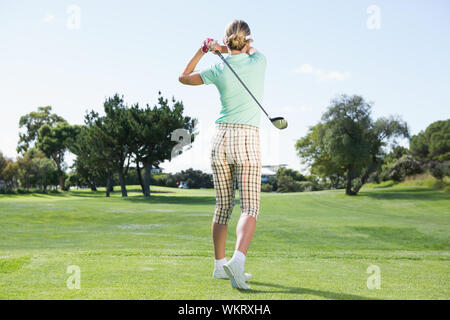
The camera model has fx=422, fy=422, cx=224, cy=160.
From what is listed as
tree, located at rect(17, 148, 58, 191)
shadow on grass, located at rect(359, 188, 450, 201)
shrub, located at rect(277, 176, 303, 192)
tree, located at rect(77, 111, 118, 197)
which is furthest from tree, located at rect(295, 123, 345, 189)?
tree, located at rect(17, 148, 58, 191)

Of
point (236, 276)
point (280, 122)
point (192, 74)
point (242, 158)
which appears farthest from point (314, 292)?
point (192, 74)

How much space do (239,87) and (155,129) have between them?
35.7 m

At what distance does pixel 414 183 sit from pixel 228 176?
1881 inches

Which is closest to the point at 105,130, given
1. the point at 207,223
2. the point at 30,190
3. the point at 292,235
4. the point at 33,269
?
the point at 30,190

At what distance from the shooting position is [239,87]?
345 centimetres

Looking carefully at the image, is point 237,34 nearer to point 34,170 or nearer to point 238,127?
point 238,127

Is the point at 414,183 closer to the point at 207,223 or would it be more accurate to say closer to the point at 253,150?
the point at 207,223

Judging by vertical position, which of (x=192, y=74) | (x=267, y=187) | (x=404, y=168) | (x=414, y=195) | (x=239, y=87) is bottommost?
(x=414, y=195)

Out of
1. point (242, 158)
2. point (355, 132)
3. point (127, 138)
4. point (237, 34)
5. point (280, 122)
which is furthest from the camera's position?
point (127, 138)

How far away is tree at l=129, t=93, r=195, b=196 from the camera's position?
127 ft

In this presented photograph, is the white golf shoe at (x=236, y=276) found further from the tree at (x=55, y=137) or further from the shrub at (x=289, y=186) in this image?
the tree at (x=55, y=137)

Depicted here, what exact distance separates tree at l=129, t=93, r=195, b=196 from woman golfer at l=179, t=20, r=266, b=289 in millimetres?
35154

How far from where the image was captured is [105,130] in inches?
1610
